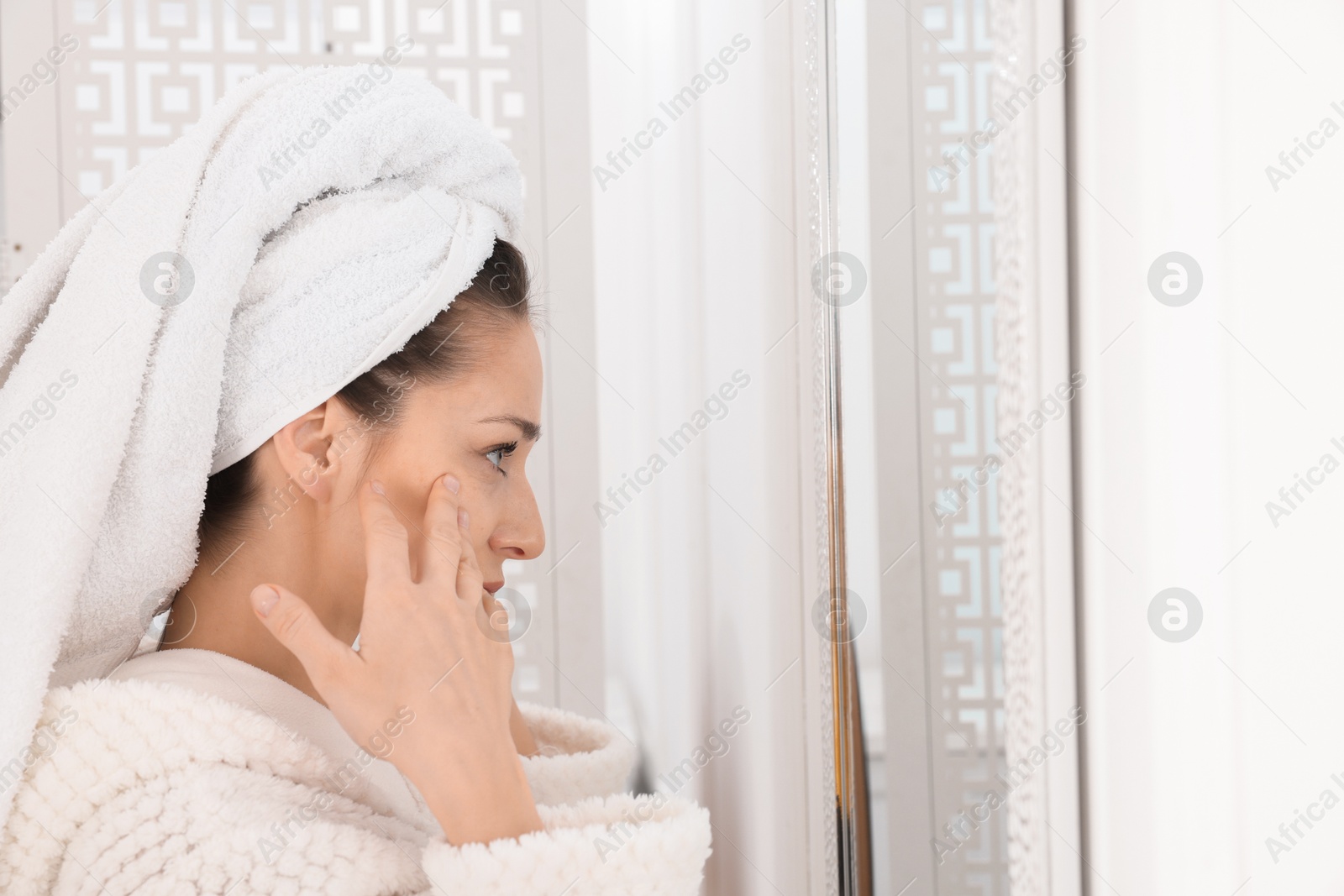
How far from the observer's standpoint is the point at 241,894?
0.45 metres

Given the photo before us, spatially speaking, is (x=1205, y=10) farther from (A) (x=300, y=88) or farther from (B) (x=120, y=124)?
(B) (x=120, y=124)

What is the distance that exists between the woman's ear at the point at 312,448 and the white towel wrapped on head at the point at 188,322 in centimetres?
1

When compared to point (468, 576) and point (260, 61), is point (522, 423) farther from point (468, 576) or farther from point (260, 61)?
point (260, 61)

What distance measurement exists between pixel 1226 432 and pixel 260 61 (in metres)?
1.13

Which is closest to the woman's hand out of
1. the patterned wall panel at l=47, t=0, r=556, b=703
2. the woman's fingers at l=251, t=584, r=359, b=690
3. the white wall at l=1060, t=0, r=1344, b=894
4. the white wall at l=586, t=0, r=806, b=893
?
the woman's fingers at l=251, t=584, r=359, b=690

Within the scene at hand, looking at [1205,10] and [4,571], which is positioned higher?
[1205,10]

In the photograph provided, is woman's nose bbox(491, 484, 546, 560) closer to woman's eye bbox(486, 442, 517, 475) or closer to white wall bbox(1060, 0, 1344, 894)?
woman's eye bbox(486, 442, 517, 475)

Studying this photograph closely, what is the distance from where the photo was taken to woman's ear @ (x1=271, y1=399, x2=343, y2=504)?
599 mm

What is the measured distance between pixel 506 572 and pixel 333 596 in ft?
1.52

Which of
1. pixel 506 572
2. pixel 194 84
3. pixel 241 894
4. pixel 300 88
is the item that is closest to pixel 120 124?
pixel 194 84

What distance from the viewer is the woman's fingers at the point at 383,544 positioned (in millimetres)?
541

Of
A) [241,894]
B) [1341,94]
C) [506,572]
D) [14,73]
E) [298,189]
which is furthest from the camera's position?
[506,572]

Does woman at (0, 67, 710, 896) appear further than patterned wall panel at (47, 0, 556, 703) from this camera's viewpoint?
No

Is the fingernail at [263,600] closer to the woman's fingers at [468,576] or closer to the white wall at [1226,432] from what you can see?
the woman's fingers at [468,576]
